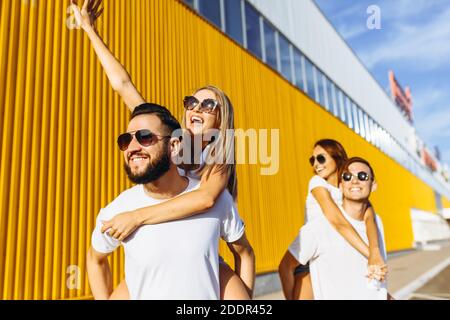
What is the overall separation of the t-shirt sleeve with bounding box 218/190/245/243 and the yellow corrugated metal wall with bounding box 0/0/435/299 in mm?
1107

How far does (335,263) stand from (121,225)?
129 centimetres

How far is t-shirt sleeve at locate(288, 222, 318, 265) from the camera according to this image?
85.4 inches

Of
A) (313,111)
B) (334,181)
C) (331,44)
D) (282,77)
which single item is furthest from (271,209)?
(331,44)

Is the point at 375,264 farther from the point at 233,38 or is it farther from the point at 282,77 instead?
the point at 282,77

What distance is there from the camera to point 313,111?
11742 millimetres

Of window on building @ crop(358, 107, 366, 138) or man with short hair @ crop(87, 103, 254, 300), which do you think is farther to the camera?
window on building @ crop(358, 107, 366, 138)

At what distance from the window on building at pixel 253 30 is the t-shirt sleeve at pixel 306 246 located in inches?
303

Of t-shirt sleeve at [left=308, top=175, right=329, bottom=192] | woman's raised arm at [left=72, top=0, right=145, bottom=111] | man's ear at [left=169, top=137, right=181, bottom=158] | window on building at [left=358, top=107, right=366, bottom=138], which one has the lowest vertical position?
t-shirt sleeve at [left=308, top=175, right=329, bottom=192]

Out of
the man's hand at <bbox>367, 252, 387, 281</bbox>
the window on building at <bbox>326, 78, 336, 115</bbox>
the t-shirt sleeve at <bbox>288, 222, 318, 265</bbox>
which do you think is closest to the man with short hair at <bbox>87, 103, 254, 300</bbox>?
the t-shirt sleeve at <bbox>288, 222, 318, 265</bbox>

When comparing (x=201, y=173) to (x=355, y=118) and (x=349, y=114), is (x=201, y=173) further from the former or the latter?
(x=355, y=118)

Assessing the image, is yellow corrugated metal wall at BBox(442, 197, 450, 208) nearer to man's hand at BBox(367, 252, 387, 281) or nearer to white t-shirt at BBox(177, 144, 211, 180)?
man's hand at BBox(367, 252, 387, 281)

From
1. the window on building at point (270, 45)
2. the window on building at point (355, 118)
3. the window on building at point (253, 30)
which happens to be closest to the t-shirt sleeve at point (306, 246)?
the window on building at point (253, 30)

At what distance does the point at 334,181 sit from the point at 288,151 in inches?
271
